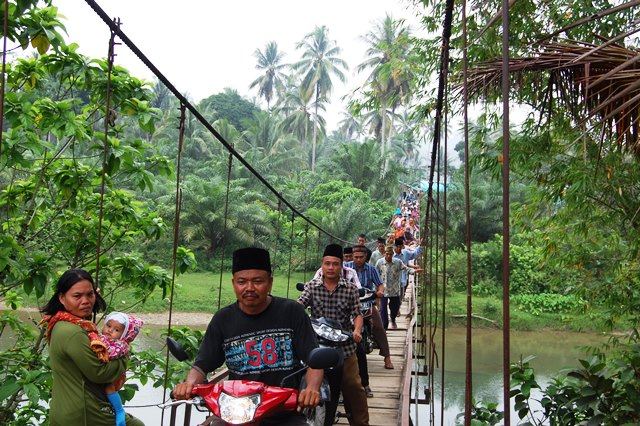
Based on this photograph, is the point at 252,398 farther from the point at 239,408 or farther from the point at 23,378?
the point at 23,378

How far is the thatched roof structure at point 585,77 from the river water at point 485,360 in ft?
19.2

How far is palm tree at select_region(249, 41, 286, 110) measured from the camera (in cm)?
3331

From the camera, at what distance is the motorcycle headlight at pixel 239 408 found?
5.28ft

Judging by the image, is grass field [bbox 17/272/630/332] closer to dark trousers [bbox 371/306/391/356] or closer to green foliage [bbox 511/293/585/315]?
green foliage [bbox 511/293/585/315]

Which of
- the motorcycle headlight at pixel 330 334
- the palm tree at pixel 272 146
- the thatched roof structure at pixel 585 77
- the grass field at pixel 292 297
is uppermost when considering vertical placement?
the palm tree at pixel 272 146

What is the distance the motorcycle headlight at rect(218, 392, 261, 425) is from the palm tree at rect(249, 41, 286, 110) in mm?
32112

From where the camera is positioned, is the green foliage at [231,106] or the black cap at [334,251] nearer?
the black cap at [334,251]

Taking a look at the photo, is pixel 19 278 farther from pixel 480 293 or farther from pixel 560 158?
pixel 480 293

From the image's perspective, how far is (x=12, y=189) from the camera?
10.4ft

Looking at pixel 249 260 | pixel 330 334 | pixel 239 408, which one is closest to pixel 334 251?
pixel 330 334

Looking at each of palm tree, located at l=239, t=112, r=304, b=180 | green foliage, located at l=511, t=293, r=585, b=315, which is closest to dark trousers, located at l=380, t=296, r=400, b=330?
green foliage, located at l=511, t=293, r=585, b=315

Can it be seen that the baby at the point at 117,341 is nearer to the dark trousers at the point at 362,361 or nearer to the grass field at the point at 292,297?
the dark trousers at the point at 362,361

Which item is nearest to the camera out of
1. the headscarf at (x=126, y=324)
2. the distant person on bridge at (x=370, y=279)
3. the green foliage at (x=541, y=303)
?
the headscarf at (x=126, y=324)

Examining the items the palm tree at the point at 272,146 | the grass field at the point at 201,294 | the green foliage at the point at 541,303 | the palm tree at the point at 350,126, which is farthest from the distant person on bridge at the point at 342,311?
the palm tree at the point at 350,126
